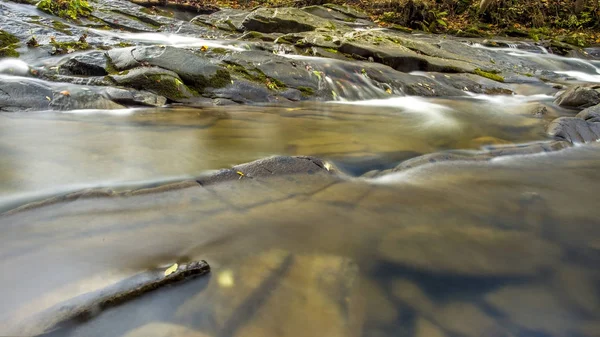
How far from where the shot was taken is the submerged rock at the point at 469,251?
2.56 meters

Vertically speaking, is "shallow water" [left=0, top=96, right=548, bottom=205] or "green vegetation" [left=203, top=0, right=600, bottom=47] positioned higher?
"green vegetation" [left=203, top=0, right=600, bottom=47]

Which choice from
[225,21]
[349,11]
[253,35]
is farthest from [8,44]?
[349,11]

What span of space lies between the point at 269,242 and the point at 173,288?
757 millimetres

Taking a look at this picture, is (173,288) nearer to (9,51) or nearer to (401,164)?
(401,164)

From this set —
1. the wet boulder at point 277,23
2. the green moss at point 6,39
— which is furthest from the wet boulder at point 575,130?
the green moss at point 6,39

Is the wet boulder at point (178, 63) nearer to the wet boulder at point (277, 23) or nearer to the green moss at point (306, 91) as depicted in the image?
the green moss at point (306, 91)

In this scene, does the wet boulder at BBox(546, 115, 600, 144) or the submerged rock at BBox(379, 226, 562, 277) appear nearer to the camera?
the submerged rock at BBox(379, 226, 562, 277)

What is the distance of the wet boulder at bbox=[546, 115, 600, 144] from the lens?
578 centimetres

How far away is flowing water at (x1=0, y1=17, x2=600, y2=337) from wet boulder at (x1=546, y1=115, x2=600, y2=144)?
808mm

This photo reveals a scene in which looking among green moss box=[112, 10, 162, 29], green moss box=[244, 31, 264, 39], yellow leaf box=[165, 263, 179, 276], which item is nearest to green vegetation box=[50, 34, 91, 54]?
green moss box=[244, 31, 264, 39]

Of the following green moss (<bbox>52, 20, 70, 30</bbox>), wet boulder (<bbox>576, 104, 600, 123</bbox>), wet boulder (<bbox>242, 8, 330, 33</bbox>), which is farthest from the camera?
wet boulder (<bbox>242, 8, 330, 33</bbox>)

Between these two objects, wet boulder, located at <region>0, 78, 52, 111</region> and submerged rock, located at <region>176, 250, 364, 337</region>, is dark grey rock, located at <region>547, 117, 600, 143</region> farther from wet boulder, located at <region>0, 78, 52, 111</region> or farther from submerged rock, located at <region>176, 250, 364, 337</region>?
wet boulder, located at <region>0, 78, 52, 111</region>

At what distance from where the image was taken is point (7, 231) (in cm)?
253

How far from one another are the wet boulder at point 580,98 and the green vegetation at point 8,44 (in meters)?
11.4
